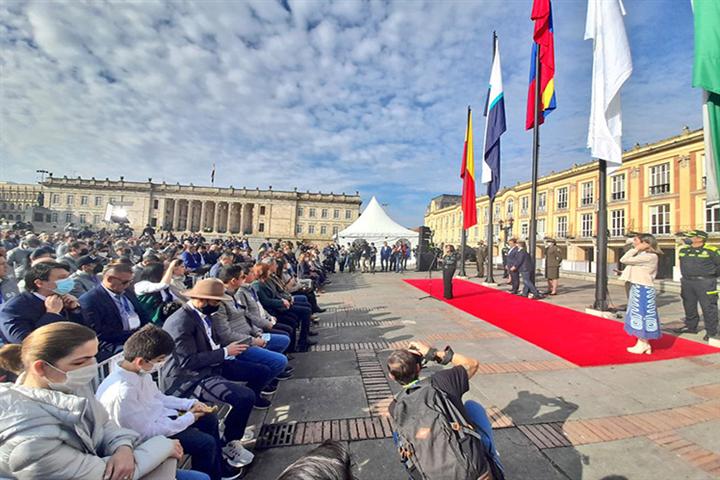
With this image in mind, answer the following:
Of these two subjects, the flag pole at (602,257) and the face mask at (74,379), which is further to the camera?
the flag pole at (602,257)

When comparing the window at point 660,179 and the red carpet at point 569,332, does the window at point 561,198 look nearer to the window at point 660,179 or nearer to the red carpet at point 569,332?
the window at point 660,179

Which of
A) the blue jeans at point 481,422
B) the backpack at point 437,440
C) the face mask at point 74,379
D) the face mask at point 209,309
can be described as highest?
the face mask at point 209,309

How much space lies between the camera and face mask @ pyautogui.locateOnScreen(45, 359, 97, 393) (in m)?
1.57

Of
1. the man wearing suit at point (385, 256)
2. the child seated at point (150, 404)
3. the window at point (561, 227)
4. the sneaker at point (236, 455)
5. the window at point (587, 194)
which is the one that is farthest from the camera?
the window at point (561, 227)

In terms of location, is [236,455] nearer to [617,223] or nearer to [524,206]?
[617,223]

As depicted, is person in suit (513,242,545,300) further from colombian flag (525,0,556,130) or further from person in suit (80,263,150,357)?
person in suit (80,263,150,357)

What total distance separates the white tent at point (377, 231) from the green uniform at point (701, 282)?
15.8 metres

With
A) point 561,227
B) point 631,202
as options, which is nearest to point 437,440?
point 631,202

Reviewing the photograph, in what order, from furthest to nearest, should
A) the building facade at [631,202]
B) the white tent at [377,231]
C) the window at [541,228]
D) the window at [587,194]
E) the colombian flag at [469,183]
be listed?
the window at [541,228] < the window at [587,194] < the building facade at [631,202] < the white tent at [377,231] < the colombian flag at [469,183]

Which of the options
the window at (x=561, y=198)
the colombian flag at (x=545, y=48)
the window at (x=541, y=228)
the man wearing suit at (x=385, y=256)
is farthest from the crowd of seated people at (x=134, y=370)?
the window at (x=541, y=228)

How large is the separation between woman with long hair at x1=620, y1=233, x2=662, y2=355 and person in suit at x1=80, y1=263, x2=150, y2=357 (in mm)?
7075

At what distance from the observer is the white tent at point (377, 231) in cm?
2153

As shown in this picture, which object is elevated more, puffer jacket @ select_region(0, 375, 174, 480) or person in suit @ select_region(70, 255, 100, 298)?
person in suit @ select_region(70, 255, 100, 298)

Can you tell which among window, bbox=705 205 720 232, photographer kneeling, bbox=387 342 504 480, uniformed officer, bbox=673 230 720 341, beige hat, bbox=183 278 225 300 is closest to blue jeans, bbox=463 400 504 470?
photographer kneeling, bbox=387 342 504 480
